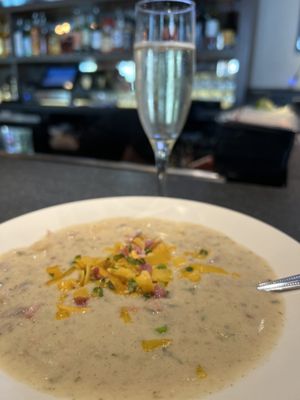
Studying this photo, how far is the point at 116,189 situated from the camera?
1.16m

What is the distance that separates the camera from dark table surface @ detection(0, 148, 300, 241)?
97 cm


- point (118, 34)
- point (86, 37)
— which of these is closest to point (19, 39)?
point (86, 37)

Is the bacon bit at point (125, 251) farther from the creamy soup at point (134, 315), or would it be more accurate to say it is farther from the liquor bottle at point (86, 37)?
the liquor bottle at point (86, 37)

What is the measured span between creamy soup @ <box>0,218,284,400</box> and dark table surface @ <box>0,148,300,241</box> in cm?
28

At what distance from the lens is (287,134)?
4.02 ft

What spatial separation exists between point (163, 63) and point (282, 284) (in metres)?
0.59

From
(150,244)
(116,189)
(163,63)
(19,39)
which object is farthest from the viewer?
(19,39)

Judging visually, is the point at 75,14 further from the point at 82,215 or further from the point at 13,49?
the point at 82,215

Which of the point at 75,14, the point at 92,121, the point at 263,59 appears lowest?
the point at 92,121

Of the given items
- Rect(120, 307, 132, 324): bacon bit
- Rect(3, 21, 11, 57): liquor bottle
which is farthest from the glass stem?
Rect(3, 21, 11, 57): liquor bottle

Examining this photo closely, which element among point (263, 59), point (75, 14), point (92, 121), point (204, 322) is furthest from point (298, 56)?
point (204, 322)

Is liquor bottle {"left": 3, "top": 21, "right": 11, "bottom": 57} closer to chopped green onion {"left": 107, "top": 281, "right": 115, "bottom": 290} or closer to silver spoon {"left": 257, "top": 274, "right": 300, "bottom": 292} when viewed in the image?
chopped green onion {"left": 107, "top": 281, "right": 115, "bottom": 290}

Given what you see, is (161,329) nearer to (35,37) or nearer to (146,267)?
(146,267)

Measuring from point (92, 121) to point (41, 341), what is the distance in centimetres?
368
